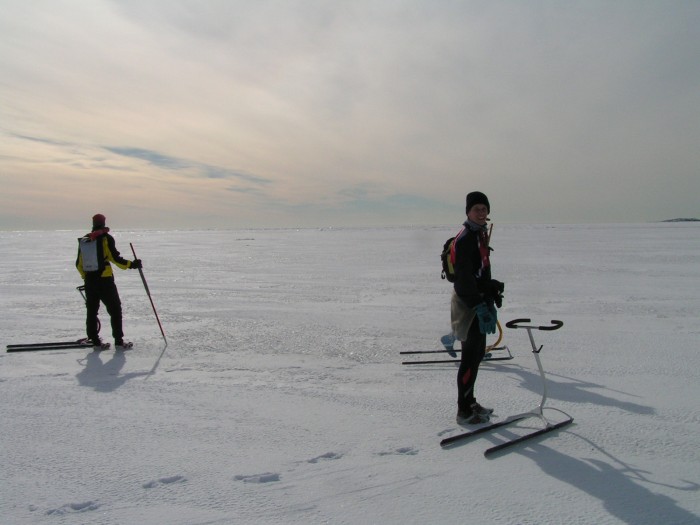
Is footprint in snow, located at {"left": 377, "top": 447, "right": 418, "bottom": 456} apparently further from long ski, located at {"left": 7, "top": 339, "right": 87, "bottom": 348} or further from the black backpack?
long ski, located at {"left": 7, "top": 339, "right": 87, "bottom": 348}

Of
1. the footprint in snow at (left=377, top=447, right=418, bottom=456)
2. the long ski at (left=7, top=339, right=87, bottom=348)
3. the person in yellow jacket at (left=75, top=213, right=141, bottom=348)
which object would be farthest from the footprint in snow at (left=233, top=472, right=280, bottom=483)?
the long ski at (left=7, top=339, right=87, bottom=348)

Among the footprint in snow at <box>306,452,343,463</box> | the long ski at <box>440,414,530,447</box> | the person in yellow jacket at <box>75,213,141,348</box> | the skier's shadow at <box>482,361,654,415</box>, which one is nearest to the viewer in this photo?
the footprint in snow at <box>306,452,343,463</box>

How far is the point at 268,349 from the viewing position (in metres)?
5.75

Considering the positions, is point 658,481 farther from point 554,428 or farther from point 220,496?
point 220,496

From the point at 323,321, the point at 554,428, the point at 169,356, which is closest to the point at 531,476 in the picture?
the point at 554,428

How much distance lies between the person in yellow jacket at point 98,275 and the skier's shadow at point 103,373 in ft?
1.29

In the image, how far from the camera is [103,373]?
4.88 m

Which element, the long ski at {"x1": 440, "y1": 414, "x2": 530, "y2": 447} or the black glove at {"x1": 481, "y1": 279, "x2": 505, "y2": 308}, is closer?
the long ski at {"x1": 440, "y1": 414, "x2": 530, "y2": 447}

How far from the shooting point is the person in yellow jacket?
5848 millimetres

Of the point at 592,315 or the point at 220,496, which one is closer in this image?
the point at 220,496

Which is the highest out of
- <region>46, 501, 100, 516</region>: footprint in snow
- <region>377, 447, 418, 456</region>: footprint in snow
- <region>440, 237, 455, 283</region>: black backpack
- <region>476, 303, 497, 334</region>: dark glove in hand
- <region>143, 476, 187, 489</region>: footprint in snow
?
<region>440, 237, 455, 283</region>: black backpack

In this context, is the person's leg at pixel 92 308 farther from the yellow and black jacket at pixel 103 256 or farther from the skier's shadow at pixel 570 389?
the skier's shadow at pixel 570 389

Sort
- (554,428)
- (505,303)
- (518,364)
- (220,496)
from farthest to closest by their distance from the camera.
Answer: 1. (505,303)
2. (518,364)
3. (554,428)
4. (220,496)

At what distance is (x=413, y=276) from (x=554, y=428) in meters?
9.46
